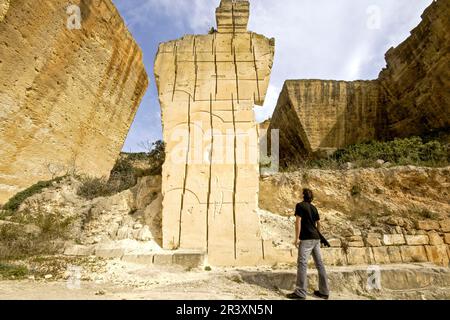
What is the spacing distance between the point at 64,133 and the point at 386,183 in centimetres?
863

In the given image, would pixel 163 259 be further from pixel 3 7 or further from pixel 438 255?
pixel 3 7

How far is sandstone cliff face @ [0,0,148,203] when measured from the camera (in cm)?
789

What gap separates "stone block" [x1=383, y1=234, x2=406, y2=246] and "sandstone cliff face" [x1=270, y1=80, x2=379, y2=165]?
860 cm

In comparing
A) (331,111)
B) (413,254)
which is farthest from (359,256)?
(331,111)

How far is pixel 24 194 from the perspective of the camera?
802 centimetres

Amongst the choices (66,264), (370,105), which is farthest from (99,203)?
(370,105)

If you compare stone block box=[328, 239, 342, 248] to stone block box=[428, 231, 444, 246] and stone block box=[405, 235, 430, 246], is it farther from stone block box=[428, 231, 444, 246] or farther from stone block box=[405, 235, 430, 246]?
stone block box=[428, 231, 444, 246]

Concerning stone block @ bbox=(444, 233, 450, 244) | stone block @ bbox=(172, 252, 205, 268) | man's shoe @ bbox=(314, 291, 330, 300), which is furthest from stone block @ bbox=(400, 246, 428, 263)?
stone block @ bbox=(172, 252, 205, 268)

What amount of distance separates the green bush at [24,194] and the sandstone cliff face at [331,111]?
964cm

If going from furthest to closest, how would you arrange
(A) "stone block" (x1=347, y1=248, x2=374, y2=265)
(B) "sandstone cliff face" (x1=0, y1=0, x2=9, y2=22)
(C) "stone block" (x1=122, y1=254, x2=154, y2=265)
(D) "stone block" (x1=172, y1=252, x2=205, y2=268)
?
(B) "sandstone cliff face" (x1=0, y1=0, x2=9, y2=22), (A) "stone block" (x1=347, y1=248, x2=374, y2=265), (C) "stone block" (x1=122, y1=254, x2=154, y2=265), (D) "stone block" (x1=172, y1=252, x2=205, y2=268)

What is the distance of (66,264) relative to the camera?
481cm

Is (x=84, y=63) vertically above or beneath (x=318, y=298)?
above
